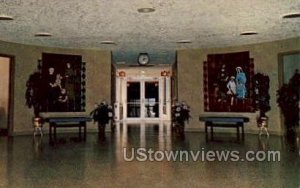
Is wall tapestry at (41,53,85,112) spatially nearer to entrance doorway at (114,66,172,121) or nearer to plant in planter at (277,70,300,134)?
plant in planter at (277,70,300,134)

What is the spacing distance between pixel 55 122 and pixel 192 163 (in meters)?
4.98

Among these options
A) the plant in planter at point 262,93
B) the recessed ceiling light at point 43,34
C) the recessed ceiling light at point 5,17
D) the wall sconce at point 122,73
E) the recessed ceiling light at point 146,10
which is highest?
the recessed ceiling light at point 43,34

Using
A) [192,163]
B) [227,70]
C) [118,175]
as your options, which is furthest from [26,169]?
[227,70]

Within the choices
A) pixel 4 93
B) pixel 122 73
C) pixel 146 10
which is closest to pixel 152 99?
pixel 122 73

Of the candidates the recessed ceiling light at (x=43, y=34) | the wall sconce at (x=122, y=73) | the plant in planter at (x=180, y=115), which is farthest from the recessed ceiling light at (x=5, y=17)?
the wall sconce at (x=122, y=73)

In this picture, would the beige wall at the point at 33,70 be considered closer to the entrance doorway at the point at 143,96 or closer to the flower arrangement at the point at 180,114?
the flower arrangement at the point at 180,114

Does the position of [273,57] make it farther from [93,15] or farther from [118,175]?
[118,175]

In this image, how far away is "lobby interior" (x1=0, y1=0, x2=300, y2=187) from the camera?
4680 mm

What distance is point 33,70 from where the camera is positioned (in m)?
10.8

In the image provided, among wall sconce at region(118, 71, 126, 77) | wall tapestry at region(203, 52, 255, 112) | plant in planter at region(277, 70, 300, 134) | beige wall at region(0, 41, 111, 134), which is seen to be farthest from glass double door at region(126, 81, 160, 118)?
plant in planter at region(277, 70, 300, 134)

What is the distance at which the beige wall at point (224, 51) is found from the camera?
10.2 meters

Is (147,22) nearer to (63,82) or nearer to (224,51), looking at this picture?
(224,51)

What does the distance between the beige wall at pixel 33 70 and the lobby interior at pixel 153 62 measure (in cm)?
3

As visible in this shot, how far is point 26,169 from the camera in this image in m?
4.95
